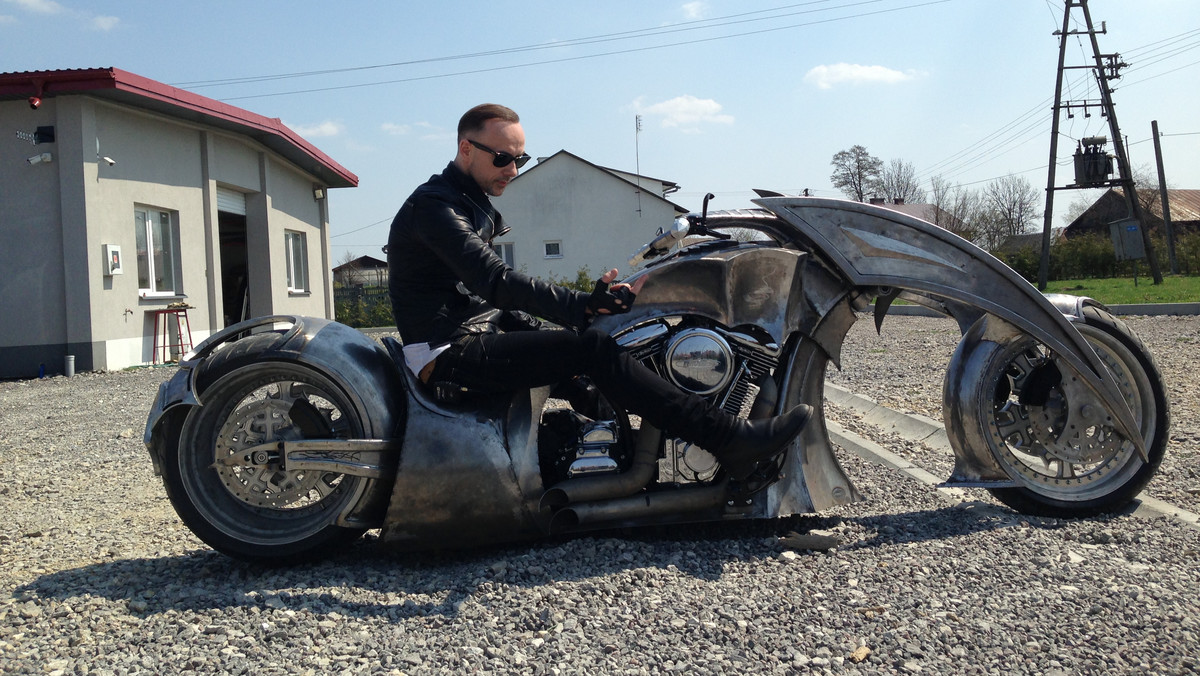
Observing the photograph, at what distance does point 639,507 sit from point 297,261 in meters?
19.9

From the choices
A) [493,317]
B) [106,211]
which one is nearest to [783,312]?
[493,317]

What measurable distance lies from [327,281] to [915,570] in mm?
21659

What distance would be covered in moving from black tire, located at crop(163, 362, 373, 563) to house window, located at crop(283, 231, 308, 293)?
60.1 feet

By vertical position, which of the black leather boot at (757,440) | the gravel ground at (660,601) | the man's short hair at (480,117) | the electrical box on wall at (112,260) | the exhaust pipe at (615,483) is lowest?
the gravel ground at (660,601)

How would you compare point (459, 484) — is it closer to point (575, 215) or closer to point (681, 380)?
point (681, 380)

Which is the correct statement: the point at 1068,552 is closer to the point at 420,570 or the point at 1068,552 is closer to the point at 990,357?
the point at 990,357

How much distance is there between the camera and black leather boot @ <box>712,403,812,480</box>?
3203 mm

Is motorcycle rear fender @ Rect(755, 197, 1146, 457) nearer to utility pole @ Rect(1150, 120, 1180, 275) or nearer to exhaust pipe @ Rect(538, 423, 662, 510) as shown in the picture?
exhaust pipe @ Rect(538, 423, 662, 510)

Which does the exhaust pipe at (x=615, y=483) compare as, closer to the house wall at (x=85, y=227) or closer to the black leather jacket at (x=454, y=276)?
the black leather jacket at (x=454, y=276)

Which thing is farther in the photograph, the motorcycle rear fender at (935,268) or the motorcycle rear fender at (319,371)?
the motorcycle rear fender at (935,268)

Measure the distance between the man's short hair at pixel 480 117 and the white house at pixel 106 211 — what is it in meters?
11.5

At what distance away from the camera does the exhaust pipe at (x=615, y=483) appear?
334 centimetres

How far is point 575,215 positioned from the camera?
1693 inches

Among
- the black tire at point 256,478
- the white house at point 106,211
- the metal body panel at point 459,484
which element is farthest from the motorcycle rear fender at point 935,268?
the white house at point 106,211
